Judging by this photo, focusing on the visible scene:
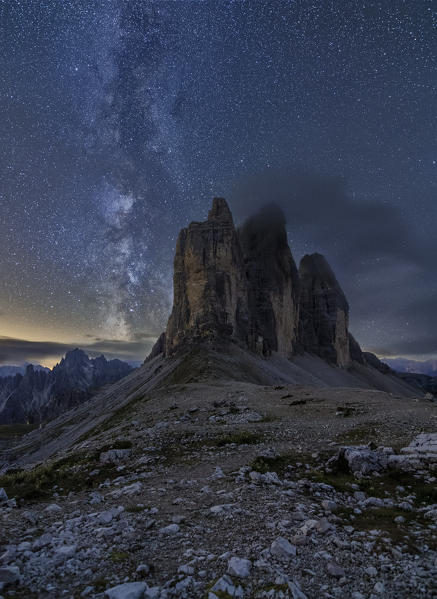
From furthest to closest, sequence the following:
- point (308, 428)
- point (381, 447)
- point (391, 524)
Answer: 1. point (308, 428)
2. point (381, 447)
3. point (391, 524)

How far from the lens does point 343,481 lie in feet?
30.9

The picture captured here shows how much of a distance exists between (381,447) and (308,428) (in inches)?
219

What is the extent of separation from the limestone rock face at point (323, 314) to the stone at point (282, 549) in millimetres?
158759

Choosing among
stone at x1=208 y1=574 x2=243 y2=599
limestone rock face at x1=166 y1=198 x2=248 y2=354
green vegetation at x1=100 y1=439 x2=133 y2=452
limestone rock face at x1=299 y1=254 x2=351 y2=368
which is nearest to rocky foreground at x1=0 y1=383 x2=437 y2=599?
stone at x1=208 y1=574 x2=243 y2=599

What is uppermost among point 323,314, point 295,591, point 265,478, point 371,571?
point 323,314

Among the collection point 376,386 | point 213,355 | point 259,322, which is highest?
point 259,322

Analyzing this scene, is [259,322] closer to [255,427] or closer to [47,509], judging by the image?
[255,427]

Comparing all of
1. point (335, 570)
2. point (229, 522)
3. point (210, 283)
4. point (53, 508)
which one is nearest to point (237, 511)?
point (229, 522)

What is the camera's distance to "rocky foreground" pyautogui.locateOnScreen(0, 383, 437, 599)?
4.67 m

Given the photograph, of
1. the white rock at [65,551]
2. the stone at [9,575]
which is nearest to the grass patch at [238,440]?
the white rock at [65,551]

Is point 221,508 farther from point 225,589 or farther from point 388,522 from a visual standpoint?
point 388,522

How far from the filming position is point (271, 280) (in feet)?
457

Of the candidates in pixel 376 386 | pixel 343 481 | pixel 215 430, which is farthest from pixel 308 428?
pixel 376 386

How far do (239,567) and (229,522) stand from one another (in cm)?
211
